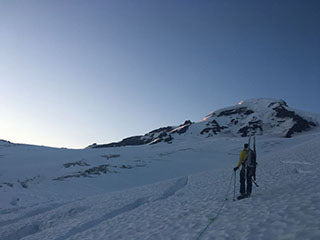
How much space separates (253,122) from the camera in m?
70.2

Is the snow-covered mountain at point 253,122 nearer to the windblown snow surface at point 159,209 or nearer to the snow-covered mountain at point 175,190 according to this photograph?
the snow-covered mountain at point 175,190

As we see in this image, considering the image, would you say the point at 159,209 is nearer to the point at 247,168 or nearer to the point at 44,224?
the point at 247,168

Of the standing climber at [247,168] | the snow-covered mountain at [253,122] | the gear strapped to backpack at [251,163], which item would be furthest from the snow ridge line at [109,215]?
the snow-covered mountain at [253,122]

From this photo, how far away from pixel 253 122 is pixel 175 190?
57325mm

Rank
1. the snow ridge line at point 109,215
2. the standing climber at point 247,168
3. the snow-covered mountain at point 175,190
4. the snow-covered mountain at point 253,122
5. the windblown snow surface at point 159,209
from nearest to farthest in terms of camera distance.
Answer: the windblown snow surface at point 159,209
the snow-covered mountain at point 175,190
the standing climber at point 247,168
the snow ridge line at point 109,215
the snow-covered mountain at point 253,122

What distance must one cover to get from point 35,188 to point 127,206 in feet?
59.2

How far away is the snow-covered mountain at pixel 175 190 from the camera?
786 centimetres

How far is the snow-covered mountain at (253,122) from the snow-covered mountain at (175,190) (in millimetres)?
303

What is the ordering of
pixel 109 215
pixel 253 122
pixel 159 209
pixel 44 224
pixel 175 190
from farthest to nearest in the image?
1. pixel 253 122
2. pixel 175 190
3. pixel 44 224
4. pixel 109 215
5. pixel 159 209

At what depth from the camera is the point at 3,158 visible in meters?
44.0

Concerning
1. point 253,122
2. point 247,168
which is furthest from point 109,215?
point 253,122

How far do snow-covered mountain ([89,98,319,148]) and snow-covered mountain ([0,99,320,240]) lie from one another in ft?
1.00

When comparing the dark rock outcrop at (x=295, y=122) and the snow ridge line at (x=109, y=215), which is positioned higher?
the dark rock outcrop at (x=295, y=122)

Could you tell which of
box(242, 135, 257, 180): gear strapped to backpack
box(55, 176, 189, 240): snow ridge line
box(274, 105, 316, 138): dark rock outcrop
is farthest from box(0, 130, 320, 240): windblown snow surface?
box(274, 105, 316, 138): dark rock outcrop
